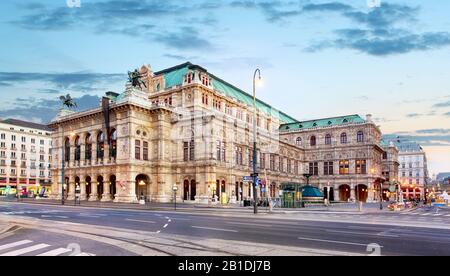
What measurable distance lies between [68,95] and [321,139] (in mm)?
64890

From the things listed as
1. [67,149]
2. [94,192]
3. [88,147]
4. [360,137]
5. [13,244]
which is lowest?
[94,192]

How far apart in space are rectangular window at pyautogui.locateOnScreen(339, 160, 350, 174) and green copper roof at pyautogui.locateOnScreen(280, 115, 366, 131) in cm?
1018

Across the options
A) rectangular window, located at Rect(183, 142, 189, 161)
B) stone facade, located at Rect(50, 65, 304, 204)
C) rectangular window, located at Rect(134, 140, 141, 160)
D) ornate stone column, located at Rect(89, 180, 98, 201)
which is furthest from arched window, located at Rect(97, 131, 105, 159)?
rectangular window, located at Rect(183, 142, 189, 161)

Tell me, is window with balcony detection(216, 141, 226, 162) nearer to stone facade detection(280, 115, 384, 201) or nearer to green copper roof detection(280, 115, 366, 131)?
stone facade detection(280, 115, 384, 201)

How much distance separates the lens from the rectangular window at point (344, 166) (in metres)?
97.4

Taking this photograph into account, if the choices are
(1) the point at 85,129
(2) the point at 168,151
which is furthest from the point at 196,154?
(1) the point at 85,129

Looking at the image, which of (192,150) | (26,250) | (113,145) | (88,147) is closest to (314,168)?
(192,150)

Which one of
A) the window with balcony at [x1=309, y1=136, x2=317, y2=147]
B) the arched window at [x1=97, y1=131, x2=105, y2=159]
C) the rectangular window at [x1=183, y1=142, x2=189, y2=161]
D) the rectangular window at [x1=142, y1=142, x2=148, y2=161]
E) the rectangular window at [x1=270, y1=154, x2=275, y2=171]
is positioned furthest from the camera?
the window with balcony at [x1=309, y1=136, x2=317, y2=147]

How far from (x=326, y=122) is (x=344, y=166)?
44.7ft

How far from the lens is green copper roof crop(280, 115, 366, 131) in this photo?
99.4 metres

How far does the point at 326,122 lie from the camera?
103750 millimetres

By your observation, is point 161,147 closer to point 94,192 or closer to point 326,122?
point 94,192
